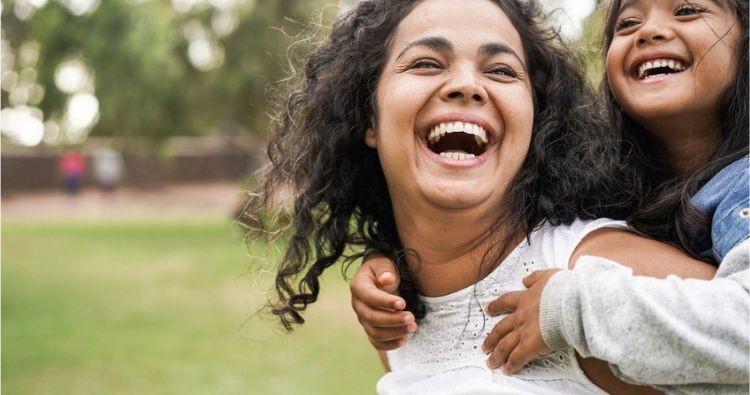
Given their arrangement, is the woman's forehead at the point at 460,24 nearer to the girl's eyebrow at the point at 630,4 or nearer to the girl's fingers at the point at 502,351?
the girl's eyebrow at the point at 630,4

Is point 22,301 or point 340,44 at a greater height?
point 340,44

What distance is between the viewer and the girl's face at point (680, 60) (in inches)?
74.9

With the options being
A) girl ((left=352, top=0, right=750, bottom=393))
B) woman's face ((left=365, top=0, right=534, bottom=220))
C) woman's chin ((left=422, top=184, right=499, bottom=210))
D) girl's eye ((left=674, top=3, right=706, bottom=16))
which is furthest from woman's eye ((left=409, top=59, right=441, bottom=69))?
girl's eye ((left=674, top=3, right=706, bottom=16))

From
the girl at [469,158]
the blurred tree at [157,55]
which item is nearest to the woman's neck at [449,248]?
the girl at [469,158]

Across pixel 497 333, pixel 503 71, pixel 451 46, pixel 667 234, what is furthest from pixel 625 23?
pixel 497 333

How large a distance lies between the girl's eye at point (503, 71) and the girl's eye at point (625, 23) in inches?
11.4

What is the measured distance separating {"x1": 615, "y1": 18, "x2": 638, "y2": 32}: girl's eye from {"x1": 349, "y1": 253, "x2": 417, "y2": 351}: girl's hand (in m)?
0.78

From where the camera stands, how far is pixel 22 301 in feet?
33.0

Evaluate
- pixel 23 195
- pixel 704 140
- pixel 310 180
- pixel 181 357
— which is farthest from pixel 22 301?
pixel 23 195

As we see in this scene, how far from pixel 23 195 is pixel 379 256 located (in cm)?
2856

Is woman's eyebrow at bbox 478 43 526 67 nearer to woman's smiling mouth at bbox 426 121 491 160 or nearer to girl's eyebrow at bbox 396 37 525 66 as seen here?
girl's eyebrow at bbox 396 37 525 66

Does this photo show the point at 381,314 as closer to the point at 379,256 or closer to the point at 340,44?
the point at 379,256

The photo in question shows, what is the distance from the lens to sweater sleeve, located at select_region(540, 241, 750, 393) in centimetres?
145

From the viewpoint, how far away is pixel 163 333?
816cm
